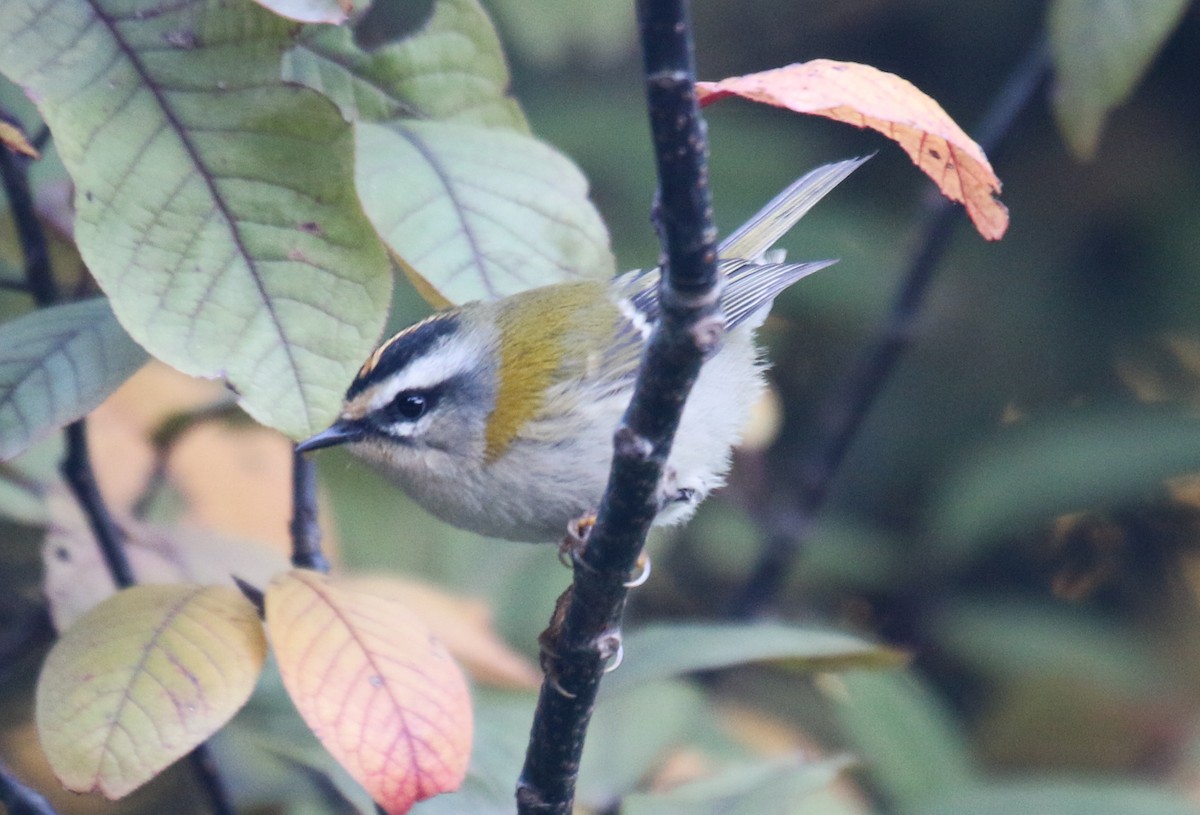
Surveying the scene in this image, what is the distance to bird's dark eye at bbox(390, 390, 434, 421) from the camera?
1934 millimetres

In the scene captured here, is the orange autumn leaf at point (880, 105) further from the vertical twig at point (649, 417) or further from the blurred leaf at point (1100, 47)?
the blurred leaf at point (1100, 47)

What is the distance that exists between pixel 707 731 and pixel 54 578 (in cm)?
135

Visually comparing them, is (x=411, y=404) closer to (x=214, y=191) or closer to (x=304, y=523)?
(x=304, y=523)

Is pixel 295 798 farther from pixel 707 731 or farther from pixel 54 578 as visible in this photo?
pixel 707 731

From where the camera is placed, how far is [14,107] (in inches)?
60.6

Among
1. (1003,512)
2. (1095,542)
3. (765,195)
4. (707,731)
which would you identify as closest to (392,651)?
(707,731)

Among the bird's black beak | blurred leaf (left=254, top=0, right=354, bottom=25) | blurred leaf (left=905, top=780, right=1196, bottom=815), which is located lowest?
blurred leaf (left=905, top=780, right=1196, bottom=815)

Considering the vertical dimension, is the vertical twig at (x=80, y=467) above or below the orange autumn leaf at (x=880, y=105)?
below

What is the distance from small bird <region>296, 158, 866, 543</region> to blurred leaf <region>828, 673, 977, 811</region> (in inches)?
32.0

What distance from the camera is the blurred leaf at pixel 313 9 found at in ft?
3.48

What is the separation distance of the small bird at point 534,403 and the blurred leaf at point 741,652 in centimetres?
19

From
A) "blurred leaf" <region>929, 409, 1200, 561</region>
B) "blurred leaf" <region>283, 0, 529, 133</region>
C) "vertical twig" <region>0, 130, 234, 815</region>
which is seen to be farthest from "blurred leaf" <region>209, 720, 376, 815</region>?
"blurred leaf" <region>929, 409, 1200, 561</region>

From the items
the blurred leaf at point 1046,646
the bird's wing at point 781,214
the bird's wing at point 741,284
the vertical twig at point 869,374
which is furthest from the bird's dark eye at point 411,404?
the blurred leaf at point 1046,646

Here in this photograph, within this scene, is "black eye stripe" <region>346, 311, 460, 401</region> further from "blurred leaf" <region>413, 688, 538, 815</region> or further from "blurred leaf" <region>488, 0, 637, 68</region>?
"blurred leaf" <region>488, 0, 637, 68</region>
